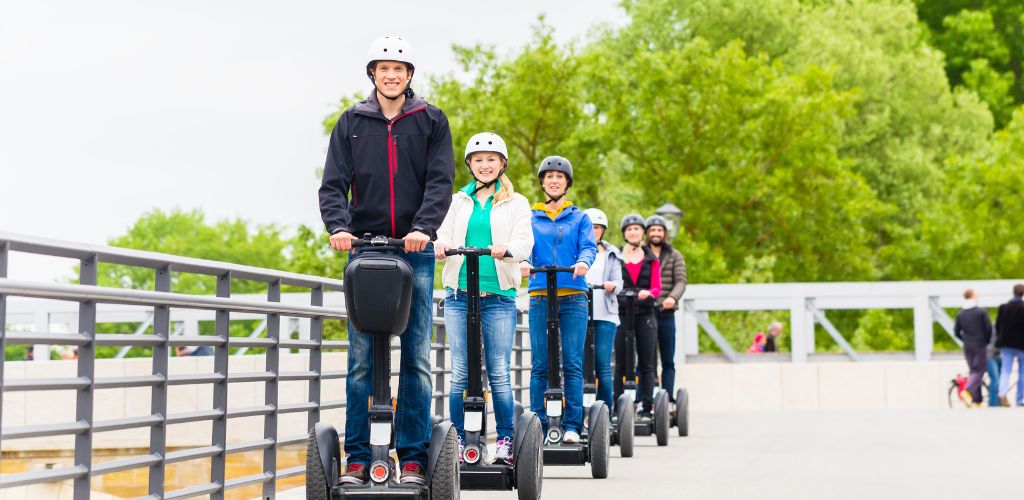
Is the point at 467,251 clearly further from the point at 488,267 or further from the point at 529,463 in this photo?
the point at 529,463

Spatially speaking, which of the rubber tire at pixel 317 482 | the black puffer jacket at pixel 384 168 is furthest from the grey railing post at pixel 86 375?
the black puffer jacket at pixel 384 168

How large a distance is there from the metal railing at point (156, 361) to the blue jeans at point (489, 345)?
885 mm

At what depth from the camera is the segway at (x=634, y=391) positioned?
40.6 feet

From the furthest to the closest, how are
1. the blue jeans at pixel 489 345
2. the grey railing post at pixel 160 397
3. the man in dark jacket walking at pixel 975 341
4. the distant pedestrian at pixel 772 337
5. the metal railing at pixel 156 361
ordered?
the distant pedestrian at pixel 772 337 → the man in dark jacket walking at pixel 975 341 → the blue jeans at pixel 489 345 → the grey railing post at pixel 160 397 → the metal railing at pixel 156 361

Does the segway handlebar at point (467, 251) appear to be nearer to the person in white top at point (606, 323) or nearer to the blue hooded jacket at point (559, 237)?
the blue hooded jacket at point (559, 237)

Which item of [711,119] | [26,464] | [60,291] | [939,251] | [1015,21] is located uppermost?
[1015,21]

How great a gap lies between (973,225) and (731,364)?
21.7m

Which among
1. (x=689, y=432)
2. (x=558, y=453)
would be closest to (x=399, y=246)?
(x=558, y=453)

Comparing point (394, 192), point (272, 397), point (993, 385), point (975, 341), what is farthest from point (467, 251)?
point (993, 385)

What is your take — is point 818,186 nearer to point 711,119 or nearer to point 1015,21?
point 711,119

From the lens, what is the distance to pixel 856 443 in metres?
14.6

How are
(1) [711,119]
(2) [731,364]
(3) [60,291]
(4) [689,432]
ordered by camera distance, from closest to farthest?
(3) [60,291]
(4) [689,432]
(2) [731,364]
(1) [711,119]

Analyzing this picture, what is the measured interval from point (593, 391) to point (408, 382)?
4.63 metres

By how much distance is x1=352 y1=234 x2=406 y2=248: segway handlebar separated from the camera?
20.5 ft
